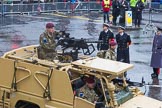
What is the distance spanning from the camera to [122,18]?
27234mm

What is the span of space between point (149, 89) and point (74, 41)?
4252 millimetres

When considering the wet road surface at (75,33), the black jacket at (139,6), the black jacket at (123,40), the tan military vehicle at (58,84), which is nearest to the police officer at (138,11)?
the black jacket at (139,6)

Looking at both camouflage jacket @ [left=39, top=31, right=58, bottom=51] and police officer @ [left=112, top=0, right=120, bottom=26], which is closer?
camouflage jacket @ [left=39, top=31, right=58, bottom=51]

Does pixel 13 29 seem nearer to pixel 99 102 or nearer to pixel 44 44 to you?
pixel 44 44

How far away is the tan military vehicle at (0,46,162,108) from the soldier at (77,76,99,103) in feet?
0.42

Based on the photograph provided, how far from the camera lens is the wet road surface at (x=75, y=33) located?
56.2 feet

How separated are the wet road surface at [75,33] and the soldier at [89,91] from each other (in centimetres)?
435

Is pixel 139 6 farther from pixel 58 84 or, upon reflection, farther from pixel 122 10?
pixel 58 84

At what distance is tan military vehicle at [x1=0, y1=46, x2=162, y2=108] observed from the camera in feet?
33.5

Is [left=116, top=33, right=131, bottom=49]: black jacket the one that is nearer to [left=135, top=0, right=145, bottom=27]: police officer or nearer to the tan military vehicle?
the tan military vehicle

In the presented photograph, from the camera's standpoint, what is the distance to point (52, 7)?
3259 cm

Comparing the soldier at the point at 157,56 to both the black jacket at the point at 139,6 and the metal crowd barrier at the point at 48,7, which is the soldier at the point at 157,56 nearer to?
the black jacket at the point at 139,6

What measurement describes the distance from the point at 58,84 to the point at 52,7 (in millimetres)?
22583

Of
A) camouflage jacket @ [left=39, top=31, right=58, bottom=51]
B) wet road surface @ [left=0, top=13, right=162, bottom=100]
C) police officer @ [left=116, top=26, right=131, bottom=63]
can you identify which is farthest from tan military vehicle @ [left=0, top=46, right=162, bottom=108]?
police officer @ [left=116, top=26, right=131, bottom=63]
